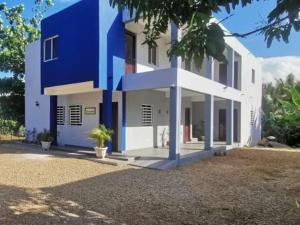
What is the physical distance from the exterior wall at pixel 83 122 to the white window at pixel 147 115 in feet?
6.70

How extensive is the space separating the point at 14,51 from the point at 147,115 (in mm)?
14902

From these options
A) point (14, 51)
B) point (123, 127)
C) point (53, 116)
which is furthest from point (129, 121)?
point (14, 51)

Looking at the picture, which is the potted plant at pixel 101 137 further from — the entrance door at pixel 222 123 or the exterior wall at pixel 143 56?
the entrance door at pixel 222 123

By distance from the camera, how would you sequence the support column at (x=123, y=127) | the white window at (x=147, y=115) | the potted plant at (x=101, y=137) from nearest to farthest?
the potted plant at (x=101, y=137) < the support column at (x=123, y=127) < the white window at (x=147, y=115)

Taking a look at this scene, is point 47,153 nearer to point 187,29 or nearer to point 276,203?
point 276,203

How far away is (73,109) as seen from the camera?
773 inches

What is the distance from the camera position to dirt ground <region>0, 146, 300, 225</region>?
6746mm

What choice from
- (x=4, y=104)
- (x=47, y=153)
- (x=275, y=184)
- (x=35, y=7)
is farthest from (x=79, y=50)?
(x=35, y=7)

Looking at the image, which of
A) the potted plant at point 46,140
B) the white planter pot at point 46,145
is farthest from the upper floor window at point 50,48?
the white planter pot at point 46,145

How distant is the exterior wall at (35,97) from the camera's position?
20.7 metres

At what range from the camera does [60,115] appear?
806 inches

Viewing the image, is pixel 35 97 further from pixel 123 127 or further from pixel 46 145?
pixel 123 127

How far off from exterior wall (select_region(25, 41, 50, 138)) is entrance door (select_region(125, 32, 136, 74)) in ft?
19.7

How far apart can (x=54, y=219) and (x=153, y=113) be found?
13.5 m
